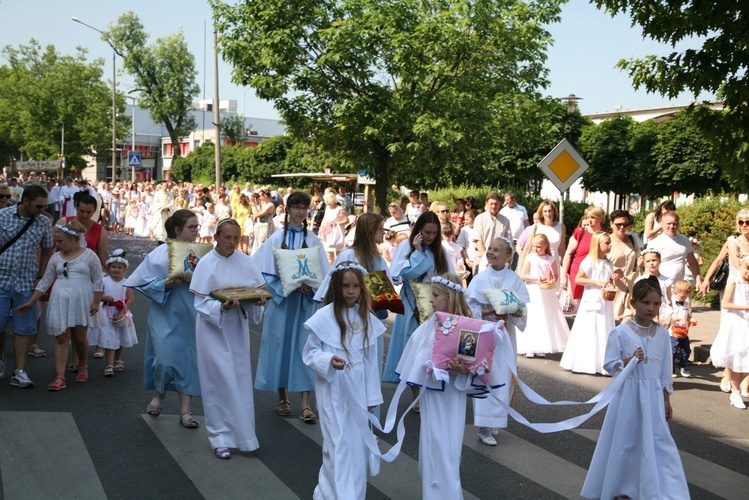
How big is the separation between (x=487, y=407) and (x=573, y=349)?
3888 millimetres

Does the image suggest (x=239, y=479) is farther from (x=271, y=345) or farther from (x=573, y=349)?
(x=573, y=349)

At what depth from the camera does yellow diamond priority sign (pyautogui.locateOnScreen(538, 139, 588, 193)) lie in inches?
586

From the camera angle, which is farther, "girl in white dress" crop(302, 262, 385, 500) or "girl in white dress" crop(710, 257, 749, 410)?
"girl in white dress" crop(710, 257, 749, 410)

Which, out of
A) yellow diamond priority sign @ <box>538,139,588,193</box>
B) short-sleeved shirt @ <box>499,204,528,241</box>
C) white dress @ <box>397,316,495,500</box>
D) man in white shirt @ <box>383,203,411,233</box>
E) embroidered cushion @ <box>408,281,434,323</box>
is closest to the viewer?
white dress @ <box>397,316,495,500</box>

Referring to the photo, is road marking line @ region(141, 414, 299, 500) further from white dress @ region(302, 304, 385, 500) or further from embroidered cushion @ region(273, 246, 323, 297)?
embroidered cushion @ region(273, 246, 323, 297)

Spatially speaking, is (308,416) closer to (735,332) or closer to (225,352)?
(225,352)

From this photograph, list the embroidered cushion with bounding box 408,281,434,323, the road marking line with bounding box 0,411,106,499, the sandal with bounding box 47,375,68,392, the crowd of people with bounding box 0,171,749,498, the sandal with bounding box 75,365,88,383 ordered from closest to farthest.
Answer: the crowd of people with bounding box 0,171,749,498 → the road marking line with bounding box 0,411,106,499 → the embroidered cushion with bounding box 408,281,434,323 → the sandal with bounding box 47,375,68,392 → the sandal with bounding box 75,365,88,383

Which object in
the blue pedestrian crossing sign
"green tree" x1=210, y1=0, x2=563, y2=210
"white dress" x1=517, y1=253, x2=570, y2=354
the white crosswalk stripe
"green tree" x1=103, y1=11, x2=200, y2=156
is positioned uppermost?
"green tree" x1=103, y1=11, x2=200, y2=156

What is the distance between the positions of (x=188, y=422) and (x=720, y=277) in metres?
6.78

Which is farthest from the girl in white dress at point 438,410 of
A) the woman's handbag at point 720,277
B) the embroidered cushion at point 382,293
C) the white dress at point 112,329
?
the woman's handbag at point 720,277

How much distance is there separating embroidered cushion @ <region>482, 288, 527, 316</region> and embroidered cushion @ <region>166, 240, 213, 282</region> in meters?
2.47

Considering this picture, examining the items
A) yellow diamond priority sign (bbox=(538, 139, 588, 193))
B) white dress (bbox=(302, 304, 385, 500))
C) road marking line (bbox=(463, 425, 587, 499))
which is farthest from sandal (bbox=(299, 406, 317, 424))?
yellow diamond priority sign (bbox=(538, 139, 588, 193))

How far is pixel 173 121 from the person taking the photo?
83438 mm

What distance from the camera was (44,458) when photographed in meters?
6.44
